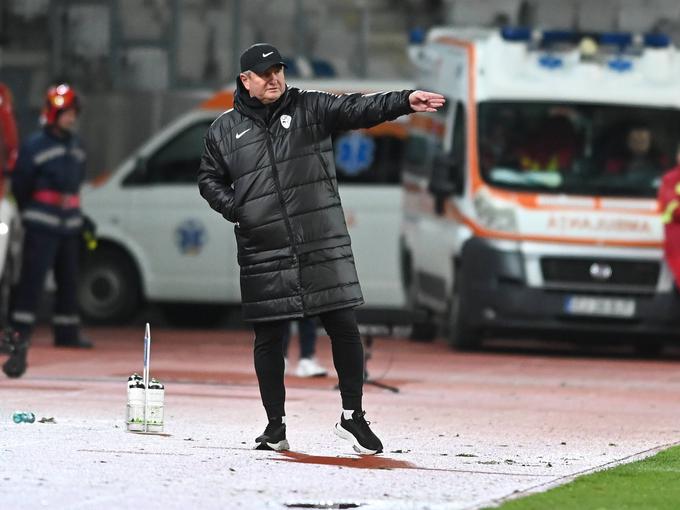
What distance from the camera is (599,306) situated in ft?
61.3

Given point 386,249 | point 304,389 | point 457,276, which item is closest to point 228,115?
point 304,389

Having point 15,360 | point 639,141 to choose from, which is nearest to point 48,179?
point 15,360

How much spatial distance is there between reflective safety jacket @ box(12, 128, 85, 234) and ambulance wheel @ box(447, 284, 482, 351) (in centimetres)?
326

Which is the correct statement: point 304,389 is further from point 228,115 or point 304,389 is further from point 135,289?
point 135,289

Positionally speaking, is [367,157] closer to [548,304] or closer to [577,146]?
[577,146]

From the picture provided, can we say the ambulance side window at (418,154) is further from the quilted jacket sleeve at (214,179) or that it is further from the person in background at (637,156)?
the quilted jacket sleeve at (214,179)

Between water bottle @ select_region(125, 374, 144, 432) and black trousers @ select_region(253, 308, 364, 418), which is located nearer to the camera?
black trousers @ select_region(253, 308, 364, 418)

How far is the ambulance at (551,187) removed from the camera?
61.4 ft

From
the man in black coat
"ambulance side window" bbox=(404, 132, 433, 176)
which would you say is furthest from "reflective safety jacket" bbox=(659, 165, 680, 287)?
the man in black coat

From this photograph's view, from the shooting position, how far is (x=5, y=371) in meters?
14.5

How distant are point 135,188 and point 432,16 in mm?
3918

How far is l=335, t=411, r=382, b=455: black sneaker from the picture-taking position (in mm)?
10250

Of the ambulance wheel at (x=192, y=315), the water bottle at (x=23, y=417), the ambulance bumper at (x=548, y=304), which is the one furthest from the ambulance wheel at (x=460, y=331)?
the water bottle at (x=23, y=417)

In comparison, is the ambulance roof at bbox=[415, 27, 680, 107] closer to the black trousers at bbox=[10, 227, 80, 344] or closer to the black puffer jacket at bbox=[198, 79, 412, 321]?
the black trousers at bbox=[10, 227, 80, 344]
